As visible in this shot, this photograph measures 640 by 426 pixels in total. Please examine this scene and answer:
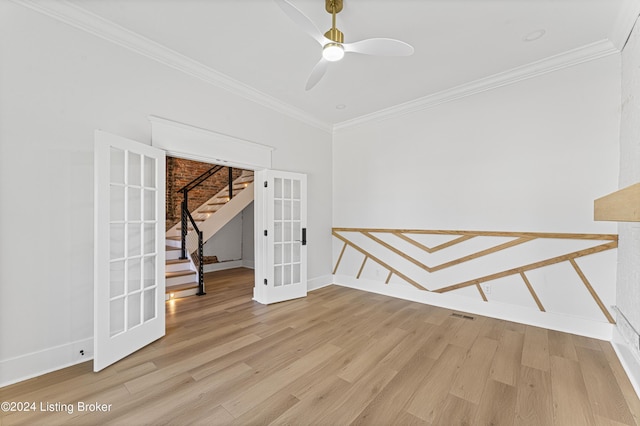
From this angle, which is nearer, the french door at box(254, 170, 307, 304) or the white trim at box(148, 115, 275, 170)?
the white trim at box(148, 115, 275, 170)

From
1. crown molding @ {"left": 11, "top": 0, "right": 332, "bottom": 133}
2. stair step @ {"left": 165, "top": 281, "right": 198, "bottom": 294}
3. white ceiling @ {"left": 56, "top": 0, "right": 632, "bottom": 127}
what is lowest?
stair step @ {"left": 165, "top": 281, "right": 198, "bottom": 294}

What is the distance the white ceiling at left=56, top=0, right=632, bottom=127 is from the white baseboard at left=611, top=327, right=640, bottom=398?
291 centimetres

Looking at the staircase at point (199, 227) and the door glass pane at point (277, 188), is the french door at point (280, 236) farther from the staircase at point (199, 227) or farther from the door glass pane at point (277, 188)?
the staircase at point (199, 227)

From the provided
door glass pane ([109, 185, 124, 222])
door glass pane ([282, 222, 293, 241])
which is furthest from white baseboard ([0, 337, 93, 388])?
door glass pane ([282, 222, 293, 241])

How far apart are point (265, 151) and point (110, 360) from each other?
2.97m

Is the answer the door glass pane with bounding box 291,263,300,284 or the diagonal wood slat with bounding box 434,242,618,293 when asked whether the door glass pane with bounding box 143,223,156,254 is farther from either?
the diagonal wood slat with bounding box 434,242,618,293

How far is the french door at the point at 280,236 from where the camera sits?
13.2ft

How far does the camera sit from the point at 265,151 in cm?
405

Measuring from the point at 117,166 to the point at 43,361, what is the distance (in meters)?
1.74

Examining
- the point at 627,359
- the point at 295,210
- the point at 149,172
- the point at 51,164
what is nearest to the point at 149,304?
the point at 149,172

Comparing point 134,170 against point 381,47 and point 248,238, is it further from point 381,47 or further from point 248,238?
point 248,238

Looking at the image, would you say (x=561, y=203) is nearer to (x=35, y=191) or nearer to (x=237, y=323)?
(x=237, y=323)

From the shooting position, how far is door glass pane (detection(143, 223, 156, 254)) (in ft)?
9.08

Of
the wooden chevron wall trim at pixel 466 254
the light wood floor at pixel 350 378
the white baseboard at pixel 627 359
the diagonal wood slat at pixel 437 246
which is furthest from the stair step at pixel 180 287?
the white baseboard at pixel 627 359
